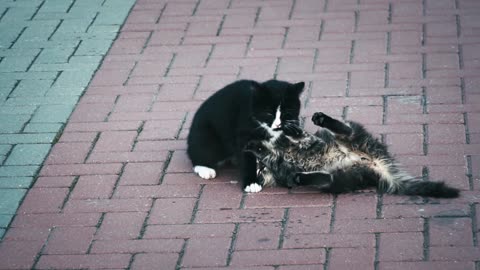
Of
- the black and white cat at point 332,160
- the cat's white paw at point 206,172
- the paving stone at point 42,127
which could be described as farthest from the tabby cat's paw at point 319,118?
the paving stone at point 42,127

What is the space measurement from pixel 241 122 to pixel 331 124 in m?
0.52

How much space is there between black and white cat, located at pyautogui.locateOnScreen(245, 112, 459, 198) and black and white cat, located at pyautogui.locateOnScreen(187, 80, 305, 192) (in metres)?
0.07

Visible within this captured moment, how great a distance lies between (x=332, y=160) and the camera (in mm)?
5031

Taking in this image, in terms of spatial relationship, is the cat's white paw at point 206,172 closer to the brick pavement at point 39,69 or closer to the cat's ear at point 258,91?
the cat's ear at point 258,91

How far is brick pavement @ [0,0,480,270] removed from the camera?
14.9ft

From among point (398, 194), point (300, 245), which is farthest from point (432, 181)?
point (300, 245)

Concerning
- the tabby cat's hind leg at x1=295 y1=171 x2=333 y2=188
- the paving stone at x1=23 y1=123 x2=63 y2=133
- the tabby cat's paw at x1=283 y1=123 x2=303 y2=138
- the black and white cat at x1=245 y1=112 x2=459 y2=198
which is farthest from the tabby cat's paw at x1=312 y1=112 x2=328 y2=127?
the paving stone at x1=23 y1=123 x2=63 y2=133

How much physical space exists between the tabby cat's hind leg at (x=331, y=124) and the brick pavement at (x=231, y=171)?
0.38 m

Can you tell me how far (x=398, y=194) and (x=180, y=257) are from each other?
127cm

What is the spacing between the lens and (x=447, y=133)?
5.43 metres

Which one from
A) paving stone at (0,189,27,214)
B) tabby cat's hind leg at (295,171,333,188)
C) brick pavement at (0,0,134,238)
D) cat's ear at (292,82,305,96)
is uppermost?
cat's ear at (292,82,305,96)

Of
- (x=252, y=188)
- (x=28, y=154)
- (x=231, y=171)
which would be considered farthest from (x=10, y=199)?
(x=252, y=188)

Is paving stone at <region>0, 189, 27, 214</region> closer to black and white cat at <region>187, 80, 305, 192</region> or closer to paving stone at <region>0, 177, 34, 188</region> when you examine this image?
paving stone at <region>0, 177, 34, 188</region>

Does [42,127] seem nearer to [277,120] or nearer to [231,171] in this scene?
[231,171]
